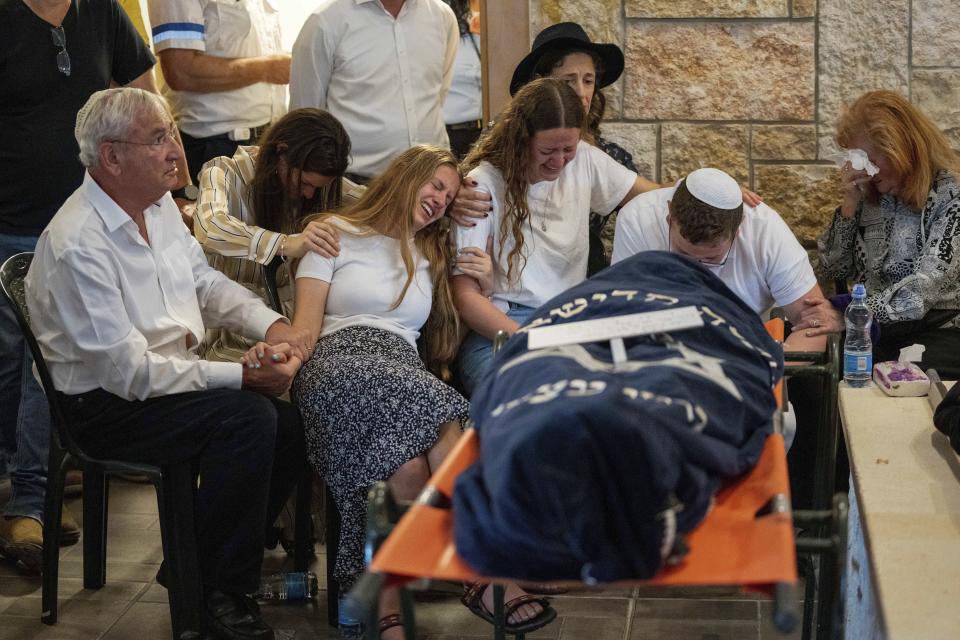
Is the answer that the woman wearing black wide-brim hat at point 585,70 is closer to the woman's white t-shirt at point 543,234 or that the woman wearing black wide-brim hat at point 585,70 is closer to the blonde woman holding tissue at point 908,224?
the woman's white t-shirt at point 543,234

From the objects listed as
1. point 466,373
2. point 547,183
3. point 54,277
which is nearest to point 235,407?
point 54,277

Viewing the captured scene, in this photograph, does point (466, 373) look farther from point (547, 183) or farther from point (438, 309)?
point (547, 183)

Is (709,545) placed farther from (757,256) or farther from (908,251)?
(908,251)

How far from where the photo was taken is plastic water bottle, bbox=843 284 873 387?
2.92 meters

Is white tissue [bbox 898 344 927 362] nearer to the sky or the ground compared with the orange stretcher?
nearer to the ground

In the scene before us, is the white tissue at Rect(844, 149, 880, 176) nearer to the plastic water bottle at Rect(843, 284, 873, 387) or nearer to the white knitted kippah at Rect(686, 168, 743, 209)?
the plastic water bottle at Rect(843, 284, 873, 387)

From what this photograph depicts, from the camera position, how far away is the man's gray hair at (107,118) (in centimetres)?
278

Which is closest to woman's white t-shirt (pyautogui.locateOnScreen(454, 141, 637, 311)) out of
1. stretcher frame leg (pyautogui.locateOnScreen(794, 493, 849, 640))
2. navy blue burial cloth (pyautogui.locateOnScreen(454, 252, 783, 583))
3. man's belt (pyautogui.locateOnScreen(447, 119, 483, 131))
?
stretcher frame leg (pyautogui.locateOnScreen(794, 493, 849, 640))

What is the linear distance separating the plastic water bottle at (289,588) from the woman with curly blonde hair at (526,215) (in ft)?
2.14

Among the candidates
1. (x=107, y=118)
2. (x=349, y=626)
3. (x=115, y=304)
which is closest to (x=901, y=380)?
(x=349, y=626)

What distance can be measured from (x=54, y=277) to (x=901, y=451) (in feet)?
5.98

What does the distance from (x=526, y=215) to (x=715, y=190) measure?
0.61 m

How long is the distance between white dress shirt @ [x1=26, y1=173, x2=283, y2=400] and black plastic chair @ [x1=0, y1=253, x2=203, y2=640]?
0.06m

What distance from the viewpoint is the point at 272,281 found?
3.28 metres
